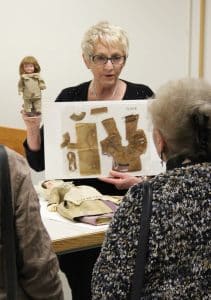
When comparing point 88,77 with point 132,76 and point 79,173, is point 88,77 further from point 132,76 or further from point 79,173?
point 79,173

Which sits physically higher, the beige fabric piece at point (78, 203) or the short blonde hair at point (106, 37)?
the short blonde hair at point (106, 37)

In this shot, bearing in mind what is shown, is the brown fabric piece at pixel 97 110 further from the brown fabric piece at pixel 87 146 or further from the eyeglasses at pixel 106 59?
the eyeglasses at pixel 106 59

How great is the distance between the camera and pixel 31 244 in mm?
1261

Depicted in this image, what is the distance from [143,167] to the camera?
6.84 feet

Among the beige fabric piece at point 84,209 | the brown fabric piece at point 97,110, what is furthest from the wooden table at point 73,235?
the brown fabric piece at point 97,110

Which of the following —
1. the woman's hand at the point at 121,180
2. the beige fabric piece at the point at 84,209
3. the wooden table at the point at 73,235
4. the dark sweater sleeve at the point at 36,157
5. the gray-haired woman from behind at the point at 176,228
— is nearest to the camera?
the gray-haired woman from behind at the point at 176,228

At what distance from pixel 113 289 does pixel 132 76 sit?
2904mm

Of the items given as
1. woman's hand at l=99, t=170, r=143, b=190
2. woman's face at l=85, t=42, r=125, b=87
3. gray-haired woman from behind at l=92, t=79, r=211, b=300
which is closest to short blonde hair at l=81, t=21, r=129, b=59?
woman's face at l=85, t=42, r=125, b=87

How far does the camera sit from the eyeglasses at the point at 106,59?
2.15m

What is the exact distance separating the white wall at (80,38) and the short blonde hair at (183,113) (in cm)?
222

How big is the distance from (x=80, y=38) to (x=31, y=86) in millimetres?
1687

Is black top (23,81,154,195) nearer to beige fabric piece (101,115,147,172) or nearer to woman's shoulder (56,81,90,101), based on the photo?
woman's shoulder (56,81,90,101)

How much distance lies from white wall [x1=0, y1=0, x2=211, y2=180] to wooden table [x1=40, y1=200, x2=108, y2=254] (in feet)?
5.76

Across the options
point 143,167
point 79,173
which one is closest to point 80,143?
point 79,173
